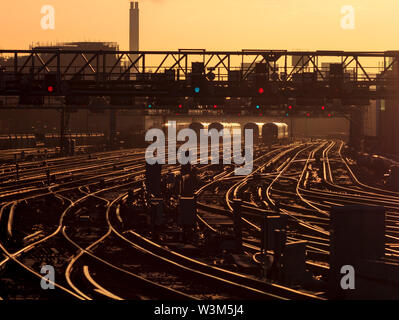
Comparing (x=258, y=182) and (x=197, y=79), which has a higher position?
(x=197, y=79)

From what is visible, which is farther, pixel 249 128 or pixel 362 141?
pixel 249 128

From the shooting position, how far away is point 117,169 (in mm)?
52938

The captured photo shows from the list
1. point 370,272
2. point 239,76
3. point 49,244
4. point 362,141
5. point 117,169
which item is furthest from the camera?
point 362,141

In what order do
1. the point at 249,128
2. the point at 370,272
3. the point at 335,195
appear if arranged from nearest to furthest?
the point at 370,272
the point at 335,195
the point at 249,128

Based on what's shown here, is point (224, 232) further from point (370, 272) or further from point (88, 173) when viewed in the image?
point (88, 173)

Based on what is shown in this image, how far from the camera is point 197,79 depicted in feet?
125

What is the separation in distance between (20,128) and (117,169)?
78.0m

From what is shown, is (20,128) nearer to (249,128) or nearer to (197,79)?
(249,128)
